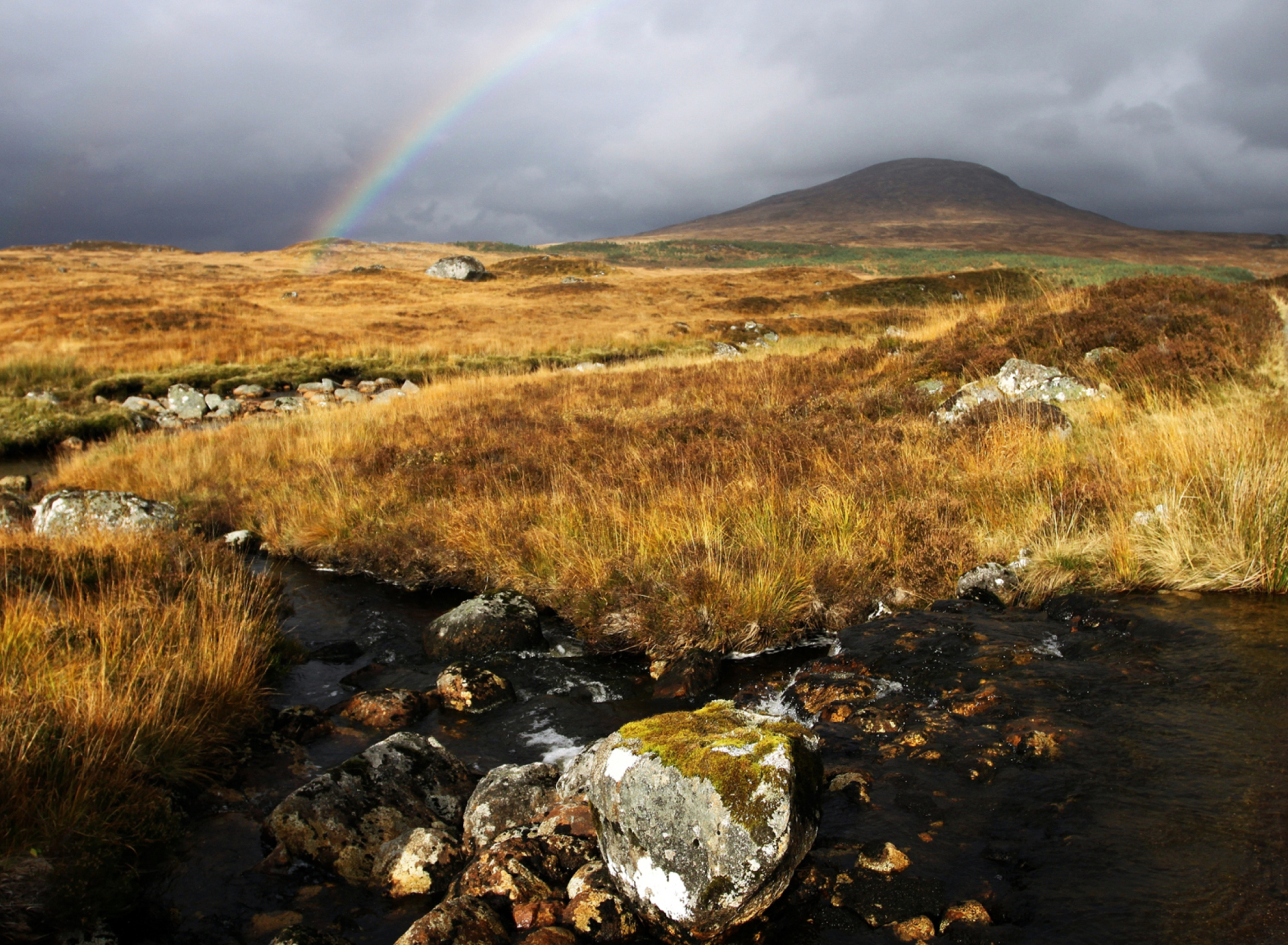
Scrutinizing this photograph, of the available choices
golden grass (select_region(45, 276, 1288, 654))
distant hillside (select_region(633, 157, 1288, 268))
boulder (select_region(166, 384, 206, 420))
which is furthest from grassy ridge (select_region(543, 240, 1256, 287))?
boulder (select_region(166, 384, 206, 420))

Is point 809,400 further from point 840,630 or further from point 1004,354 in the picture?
point 840,630

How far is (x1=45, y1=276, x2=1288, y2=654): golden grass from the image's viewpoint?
5.82 metres

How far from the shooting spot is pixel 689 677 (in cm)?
530

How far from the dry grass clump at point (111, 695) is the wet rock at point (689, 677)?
282 cm

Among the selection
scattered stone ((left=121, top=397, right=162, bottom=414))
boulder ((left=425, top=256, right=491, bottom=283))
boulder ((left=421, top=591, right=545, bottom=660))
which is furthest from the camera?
boulder ((left=425, top=256, right=491, bottom=283))

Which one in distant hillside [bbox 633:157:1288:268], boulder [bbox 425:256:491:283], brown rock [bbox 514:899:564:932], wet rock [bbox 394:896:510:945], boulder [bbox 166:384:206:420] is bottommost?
brown rock [bbox 514:899:564:932]

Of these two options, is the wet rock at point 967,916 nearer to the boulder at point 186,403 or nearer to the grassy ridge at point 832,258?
the boulder at point 186,403

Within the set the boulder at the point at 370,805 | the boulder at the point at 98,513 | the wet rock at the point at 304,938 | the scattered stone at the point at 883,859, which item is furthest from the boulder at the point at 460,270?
the scattered stone at the point at 883,859

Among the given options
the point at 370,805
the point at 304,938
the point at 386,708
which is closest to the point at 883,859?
the point at 304,938

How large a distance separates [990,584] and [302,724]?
208 inches

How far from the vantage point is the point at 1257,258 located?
104812 millimetres

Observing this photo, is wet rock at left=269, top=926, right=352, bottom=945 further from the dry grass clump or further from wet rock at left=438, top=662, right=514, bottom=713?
wet rock at left=438, top=662, right=514, bottom=713

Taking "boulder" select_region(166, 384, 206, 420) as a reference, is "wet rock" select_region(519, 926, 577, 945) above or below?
below

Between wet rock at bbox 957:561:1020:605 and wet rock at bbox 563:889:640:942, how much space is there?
415cm
